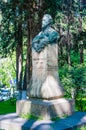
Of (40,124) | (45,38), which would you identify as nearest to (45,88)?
(40,124)

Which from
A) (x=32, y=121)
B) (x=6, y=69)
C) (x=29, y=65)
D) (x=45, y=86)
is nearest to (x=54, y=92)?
(x=45, y=86)

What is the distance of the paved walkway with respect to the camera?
695 cm

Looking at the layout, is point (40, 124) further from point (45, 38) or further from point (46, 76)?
point (45, 38)

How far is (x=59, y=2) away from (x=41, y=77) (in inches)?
269

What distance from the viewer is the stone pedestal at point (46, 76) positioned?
8172 millimetres

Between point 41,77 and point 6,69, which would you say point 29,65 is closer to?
point 41,77

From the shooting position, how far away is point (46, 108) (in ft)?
25.1

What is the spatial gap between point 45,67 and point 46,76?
25 cm

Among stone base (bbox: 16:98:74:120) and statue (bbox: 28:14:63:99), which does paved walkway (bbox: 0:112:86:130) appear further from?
statue (bbox: 28:14:63:99)

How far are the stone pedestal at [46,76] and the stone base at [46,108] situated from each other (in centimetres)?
19

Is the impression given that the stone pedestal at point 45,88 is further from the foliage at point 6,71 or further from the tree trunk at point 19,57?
the foliage at point 6,71

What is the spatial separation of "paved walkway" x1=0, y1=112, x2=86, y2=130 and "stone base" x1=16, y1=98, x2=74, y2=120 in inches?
8.8

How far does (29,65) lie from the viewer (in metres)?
14.7

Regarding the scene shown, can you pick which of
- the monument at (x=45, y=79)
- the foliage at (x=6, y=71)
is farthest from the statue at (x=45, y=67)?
the foliage at (x=6, y=71)
